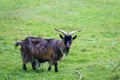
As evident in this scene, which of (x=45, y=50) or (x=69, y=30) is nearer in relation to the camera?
(x=45, y=50)

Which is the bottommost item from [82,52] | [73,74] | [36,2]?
[36,2]

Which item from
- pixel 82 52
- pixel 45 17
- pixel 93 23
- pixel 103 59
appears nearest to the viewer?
pixel 103 59

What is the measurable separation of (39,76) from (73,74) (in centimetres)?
131

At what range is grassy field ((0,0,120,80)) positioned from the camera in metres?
13.8

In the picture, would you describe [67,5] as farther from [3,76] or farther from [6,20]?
[3,76]

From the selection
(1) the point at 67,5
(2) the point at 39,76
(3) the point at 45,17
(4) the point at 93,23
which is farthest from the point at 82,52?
(1) the point at 67,5

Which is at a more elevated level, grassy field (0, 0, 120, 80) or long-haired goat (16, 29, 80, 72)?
long-haired goat (16, 29, 80, 72)

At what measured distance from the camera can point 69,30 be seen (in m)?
23.0

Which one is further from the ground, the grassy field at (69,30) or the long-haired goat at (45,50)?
the long-haired goat at (45,50)

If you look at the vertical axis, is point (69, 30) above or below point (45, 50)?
below

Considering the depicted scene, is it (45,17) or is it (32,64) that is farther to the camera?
(45,17)

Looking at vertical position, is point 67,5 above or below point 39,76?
below

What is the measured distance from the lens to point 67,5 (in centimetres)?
2955

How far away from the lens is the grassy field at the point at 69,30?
13.8 metres
